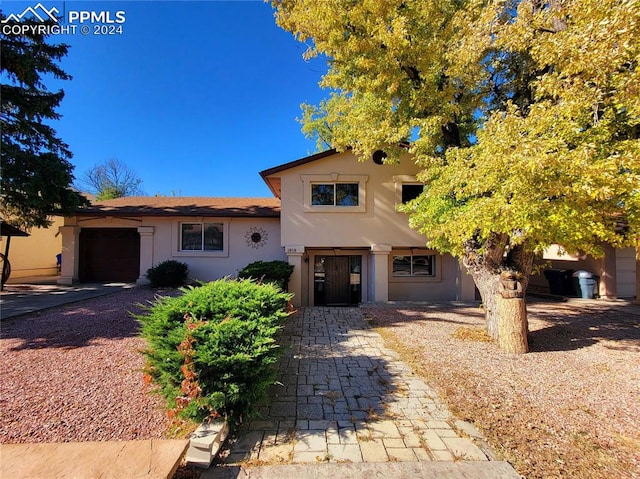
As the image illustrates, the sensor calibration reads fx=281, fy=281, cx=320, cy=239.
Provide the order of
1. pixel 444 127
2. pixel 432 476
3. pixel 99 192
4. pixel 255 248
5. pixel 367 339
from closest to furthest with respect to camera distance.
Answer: pixel 432 476, pixel 367 339, pixel 444 127, pixel 255 248, pixel 99 192

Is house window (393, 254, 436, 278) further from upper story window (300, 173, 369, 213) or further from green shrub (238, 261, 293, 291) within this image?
green shrub (238, 261, 293, 291)

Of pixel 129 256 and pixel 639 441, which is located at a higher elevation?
pixel 129 256

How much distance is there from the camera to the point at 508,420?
3.35 metres

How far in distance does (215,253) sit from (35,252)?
12045mm

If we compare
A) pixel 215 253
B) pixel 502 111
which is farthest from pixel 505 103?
pixel 215 253

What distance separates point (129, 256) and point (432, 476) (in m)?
15.0

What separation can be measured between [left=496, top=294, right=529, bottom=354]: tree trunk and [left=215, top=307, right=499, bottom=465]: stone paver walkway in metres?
2.27

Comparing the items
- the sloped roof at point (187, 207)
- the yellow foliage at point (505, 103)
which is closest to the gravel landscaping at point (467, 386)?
the yellow foliage at point (505, 103)

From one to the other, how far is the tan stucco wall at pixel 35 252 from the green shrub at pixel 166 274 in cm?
716

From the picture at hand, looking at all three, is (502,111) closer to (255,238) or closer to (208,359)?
(208,359)

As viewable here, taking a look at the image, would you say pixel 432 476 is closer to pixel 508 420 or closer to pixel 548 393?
pixel 508 420

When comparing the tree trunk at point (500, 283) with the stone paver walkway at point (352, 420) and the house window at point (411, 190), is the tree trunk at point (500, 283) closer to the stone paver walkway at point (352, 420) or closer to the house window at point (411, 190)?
the stone paver walkway at point (352, 420)

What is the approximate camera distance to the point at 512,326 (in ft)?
18.3

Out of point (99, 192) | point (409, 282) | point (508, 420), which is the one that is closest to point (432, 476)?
point (508, 420)
